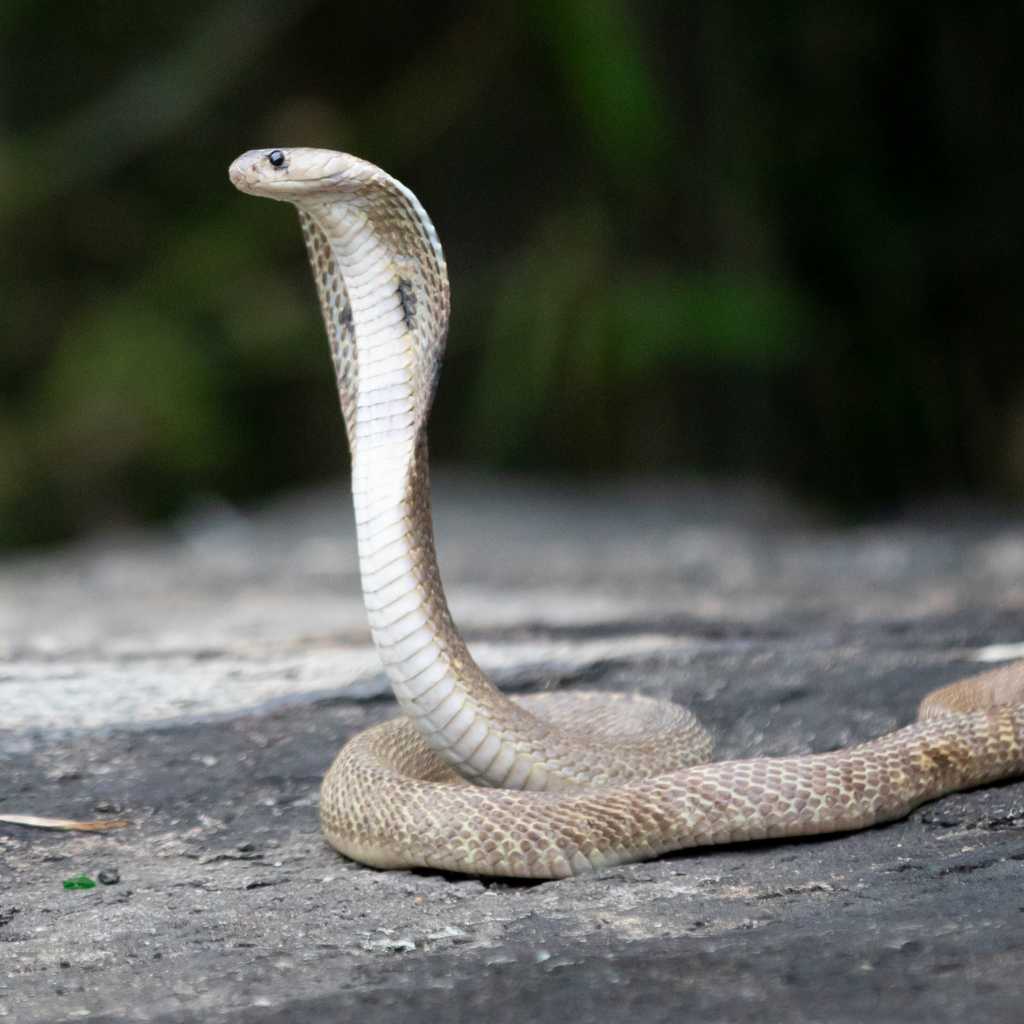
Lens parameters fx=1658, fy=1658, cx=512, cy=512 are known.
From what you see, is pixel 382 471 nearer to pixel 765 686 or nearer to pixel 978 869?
pixel 978 869

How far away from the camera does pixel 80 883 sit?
3.13 metres

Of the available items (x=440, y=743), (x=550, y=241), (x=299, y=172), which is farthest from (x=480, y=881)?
(x=550, y=241)

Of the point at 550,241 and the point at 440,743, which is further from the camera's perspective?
the point at 550,241

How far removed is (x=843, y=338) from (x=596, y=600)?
4.91 metres

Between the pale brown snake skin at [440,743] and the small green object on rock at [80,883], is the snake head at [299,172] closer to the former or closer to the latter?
the pale brown snake skin at [440,743]

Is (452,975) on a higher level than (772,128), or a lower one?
lower

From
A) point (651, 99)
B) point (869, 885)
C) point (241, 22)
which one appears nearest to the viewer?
point (869, 885)

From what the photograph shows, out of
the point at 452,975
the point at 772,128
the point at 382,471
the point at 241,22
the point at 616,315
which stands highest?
the point at 241,22

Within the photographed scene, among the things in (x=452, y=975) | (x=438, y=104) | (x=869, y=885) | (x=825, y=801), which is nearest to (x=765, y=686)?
(x=825, y=801)

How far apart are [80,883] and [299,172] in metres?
1.41

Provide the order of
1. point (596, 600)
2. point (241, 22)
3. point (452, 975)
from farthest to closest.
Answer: point (241, 22), point (596, 600), point (452, 975)

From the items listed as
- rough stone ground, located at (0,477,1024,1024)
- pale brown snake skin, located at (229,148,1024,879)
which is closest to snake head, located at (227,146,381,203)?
pale brown snake skin, located at (229,148,1024,879)

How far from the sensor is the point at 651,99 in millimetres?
10500

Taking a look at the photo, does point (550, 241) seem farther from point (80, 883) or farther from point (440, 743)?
point (80, 883)
